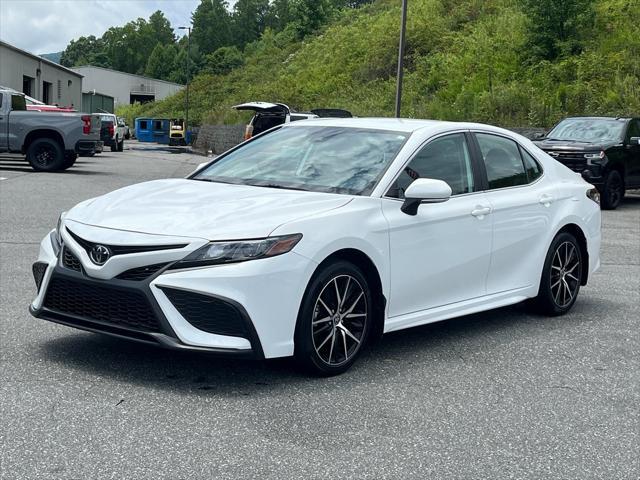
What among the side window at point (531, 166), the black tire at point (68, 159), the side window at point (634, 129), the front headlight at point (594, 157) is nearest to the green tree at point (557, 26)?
the side window at point (634, 129)

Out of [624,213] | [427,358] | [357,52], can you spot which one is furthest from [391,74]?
[427,358]

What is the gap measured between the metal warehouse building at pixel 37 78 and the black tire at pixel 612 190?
35.6 metres

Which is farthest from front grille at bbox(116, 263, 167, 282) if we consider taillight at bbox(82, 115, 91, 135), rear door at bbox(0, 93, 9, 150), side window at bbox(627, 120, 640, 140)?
rear door at bbox(0, 93, 9, 150)

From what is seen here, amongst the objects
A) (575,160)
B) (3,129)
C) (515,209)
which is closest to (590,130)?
(575,160)

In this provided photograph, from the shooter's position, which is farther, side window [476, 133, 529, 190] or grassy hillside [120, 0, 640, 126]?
grassy hillside [120, 0, 640, 126]

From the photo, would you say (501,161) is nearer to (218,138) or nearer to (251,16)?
(218,138)

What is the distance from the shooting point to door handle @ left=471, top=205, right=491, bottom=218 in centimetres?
655

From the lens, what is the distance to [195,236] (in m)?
5.06

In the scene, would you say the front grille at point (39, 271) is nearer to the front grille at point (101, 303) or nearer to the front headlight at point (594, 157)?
the front grille at point (101, 303)

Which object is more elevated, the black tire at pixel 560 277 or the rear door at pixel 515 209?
the rear door at pixel 515 209

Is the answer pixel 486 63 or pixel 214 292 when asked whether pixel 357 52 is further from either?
pixel 214 292

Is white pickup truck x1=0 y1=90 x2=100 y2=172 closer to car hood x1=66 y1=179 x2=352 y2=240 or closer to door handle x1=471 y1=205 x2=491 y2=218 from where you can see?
car hood x1=66 y1=179 x2=352 y2=240

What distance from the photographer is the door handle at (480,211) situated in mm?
6547

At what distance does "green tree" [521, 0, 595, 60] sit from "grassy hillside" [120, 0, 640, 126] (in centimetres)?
45
